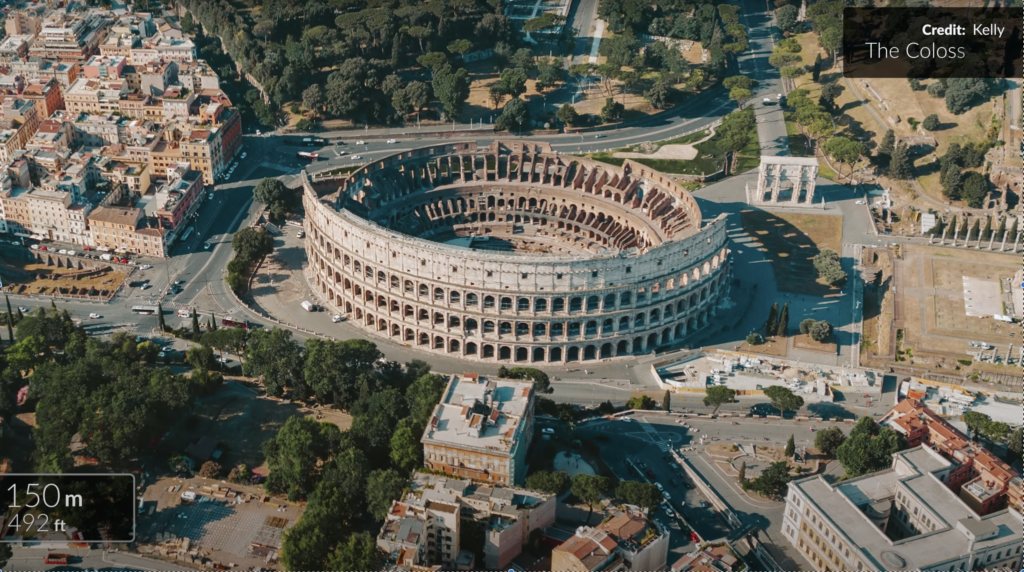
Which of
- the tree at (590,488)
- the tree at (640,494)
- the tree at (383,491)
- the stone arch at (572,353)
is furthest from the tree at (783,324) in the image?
the tree at (383,491)

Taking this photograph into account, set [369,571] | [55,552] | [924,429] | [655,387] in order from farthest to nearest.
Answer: [655,387] → [924,429] → [55,552] → [369,571]

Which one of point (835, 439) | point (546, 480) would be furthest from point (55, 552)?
point (835, 439)

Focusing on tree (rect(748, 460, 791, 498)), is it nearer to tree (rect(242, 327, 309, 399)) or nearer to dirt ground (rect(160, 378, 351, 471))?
dirt ground (rect(160, 378, 351, 471))

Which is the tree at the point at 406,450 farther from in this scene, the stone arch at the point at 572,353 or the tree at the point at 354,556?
the stone arch at the point at 572,353

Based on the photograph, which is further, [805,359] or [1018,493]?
[805,359]

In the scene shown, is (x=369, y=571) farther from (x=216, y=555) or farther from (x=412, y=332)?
(x=412, y=332)

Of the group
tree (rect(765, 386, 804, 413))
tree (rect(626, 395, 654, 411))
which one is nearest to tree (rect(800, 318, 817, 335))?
tree (rect(765, 386, 804, 413))

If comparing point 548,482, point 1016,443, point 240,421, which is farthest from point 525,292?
point 1016,443
